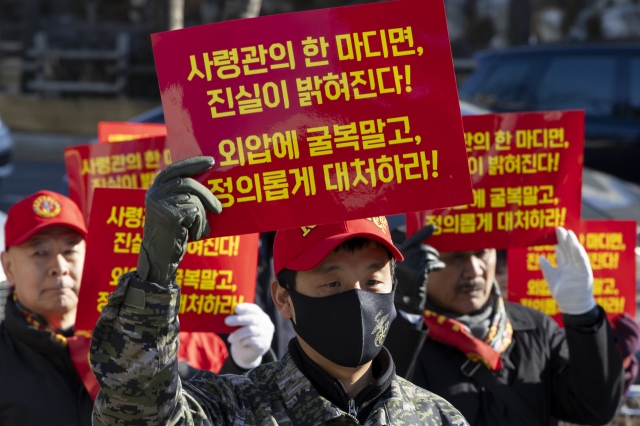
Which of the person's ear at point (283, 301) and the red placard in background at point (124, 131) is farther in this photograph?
the red placard in background at point (124, 131)

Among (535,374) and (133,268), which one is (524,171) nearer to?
(535,374)

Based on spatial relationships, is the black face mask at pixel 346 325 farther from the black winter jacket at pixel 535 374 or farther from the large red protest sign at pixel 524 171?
the large red protest sign at pixel 524 171

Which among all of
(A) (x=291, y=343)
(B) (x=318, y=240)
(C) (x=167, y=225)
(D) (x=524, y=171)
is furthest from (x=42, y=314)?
(D) (x=524, y=171)

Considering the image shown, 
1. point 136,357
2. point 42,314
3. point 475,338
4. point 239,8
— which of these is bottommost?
point 475,338

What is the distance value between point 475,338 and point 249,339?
81 cm

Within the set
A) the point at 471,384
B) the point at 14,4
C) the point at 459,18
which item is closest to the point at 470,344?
the point at 471,384

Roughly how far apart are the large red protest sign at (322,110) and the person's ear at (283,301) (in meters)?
0.24

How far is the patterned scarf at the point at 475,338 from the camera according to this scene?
359cm

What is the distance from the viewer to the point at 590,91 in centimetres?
1004

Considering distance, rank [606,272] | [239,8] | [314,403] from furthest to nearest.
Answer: [239,8]
[606,272]
[314,403]

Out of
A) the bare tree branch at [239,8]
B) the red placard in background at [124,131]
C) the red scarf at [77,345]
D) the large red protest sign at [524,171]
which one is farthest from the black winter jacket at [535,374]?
the bare tree branch at [239,8]

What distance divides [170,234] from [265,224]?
362mm

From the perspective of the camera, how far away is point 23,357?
3520mm

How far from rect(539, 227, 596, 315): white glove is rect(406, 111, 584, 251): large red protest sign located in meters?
0.14
